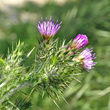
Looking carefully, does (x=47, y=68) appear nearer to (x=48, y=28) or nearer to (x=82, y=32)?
(x=48, y=28)

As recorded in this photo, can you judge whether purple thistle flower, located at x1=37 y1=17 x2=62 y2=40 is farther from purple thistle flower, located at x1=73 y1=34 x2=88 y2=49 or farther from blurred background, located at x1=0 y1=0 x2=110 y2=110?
blurred background, located at x1=0 y1=0 x2=110 y2=110

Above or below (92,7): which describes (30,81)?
below

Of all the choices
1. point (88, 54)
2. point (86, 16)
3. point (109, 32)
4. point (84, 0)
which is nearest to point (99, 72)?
point (109, 32)

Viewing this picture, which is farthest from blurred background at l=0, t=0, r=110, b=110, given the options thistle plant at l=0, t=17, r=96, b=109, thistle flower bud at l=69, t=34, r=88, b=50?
thistle flower bud at l=69, t=34, r=88, b=50

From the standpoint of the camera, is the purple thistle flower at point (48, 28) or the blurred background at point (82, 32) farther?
the blurred background at point (82, 32)

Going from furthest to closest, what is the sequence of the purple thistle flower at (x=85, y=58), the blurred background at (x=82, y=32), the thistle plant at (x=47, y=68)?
the blurred background at (x=82, y=32), the purple thistle flower at (x=85, y=58), the thistle plant at (x=47, y=68)

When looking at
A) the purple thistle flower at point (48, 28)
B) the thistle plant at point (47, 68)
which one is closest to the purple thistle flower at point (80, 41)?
the thistle plant at point (47, 68)

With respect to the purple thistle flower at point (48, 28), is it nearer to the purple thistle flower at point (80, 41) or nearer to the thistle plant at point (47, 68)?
the thistle plant at point (47, 68)

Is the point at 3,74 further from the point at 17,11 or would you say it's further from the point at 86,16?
the point at 17,11
